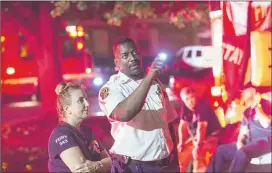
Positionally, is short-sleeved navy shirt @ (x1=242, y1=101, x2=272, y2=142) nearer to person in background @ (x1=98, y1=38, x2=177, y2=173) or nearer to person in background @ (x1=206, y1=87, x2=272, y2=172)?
person in background @ (x1=206, y1=87, x2=272, y2=172)

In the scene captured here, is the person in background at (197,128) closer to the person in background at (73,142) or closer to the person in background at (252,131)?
the person in background at (252,131)

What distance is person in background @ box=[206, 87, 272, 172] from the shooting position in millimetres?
6312

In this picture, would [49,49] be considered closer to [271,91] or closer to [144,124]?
[271,91]

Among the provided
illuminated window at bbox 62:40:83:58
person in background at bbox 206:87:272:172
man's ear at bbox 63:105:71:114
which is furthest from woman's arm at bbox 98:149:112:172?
illuminated window at bbox 62:40:83:58

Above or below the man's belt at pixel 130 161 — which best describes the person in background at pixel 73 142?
above

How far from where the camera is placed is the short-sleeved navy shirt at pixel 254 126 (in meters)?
6.31

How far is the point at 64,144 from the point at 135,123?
516 millimetres

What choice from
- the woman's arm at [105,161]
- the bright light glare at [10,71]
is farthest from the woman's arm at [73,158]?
the bright light glare at [10,71]

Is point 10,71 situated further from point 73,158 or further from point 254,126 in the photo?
point 73,158

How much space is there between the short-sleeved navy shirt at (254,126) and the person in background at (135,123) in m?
3.03

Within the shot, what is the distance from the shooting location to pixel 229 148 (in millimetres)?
6512

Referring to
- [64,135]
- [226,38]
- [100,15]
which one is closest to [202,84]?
[226,38]

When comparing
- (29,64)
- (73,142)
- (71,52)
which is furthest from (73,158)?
(29,64)

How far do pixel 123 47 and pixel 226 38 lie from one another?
3.11 meters
